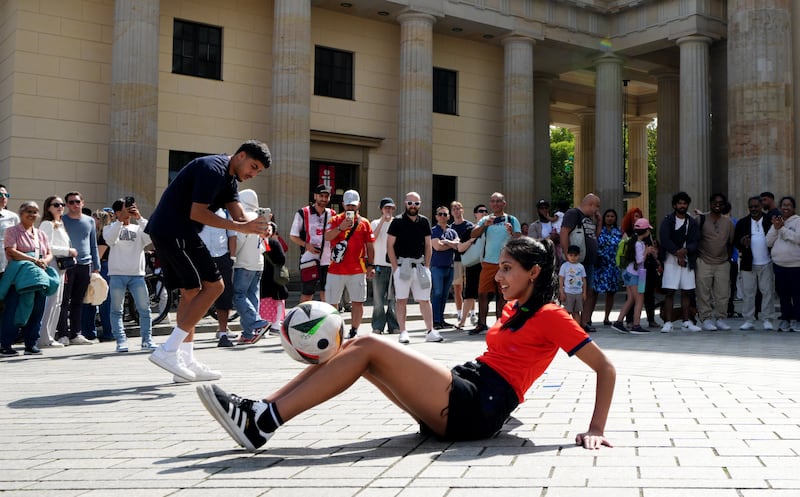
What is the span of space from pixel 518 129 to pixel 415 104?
4.27 metres

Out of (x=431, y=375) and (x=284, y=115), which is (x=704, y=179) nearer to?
(x=284, y=115)

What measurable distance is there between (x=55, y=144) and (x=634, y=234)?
14732 millimetres

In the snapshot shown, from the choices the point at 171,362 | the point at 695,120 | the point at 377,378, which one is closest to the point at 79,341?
the point at 171,362

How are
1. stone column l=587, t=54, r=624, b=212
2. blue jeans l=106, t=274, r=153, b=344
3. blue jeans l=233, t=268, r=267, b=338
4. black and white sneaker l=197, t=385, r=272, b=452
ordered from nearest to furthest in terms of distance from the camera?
1. black and white sneaker l=197, t=385, r=272, b=452
2. blue jeans l=106, t=274, r=153, b=344
3. blue jeans l=233, t=268, r=267, b=338
4. stone column l=587, t=54, r=624, b=212

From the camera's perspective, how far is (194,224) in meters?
6.77

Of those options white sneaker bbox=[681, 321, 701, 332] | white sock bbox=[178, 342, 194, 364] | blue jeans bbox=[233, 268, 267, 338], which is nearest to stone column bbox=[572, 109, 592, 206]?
white sneaker bbox=[681, 321, 701, 332]

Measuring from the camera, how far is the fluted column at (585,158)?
3762 centimetres

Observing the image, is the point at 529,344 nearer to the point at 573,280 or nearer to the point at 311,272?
the point at 311,272

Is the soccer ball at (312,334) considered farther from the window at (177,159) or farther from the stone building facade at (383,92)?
the window at (177,159)

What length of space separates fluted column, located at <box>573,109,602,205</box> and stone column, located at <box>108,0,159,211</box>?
22.2 m

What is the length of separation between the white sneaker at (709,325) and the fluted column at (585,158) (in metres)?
24.0

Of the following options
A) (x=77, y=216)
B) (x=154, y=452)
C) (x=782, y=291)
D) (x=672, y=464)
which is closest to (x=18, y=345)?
(x=77, y=216)

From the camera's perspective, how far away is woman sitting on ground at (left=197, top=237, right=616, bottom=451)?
3928 mm

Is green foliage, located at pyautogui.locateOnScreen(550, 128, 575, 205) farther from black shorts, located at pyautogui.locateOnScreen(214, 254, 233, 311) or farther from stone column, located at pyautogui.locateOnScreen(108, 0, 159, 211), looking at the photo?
black shorts, located at pyautogui.locateOnScreen(214, 254, 233, 311)
